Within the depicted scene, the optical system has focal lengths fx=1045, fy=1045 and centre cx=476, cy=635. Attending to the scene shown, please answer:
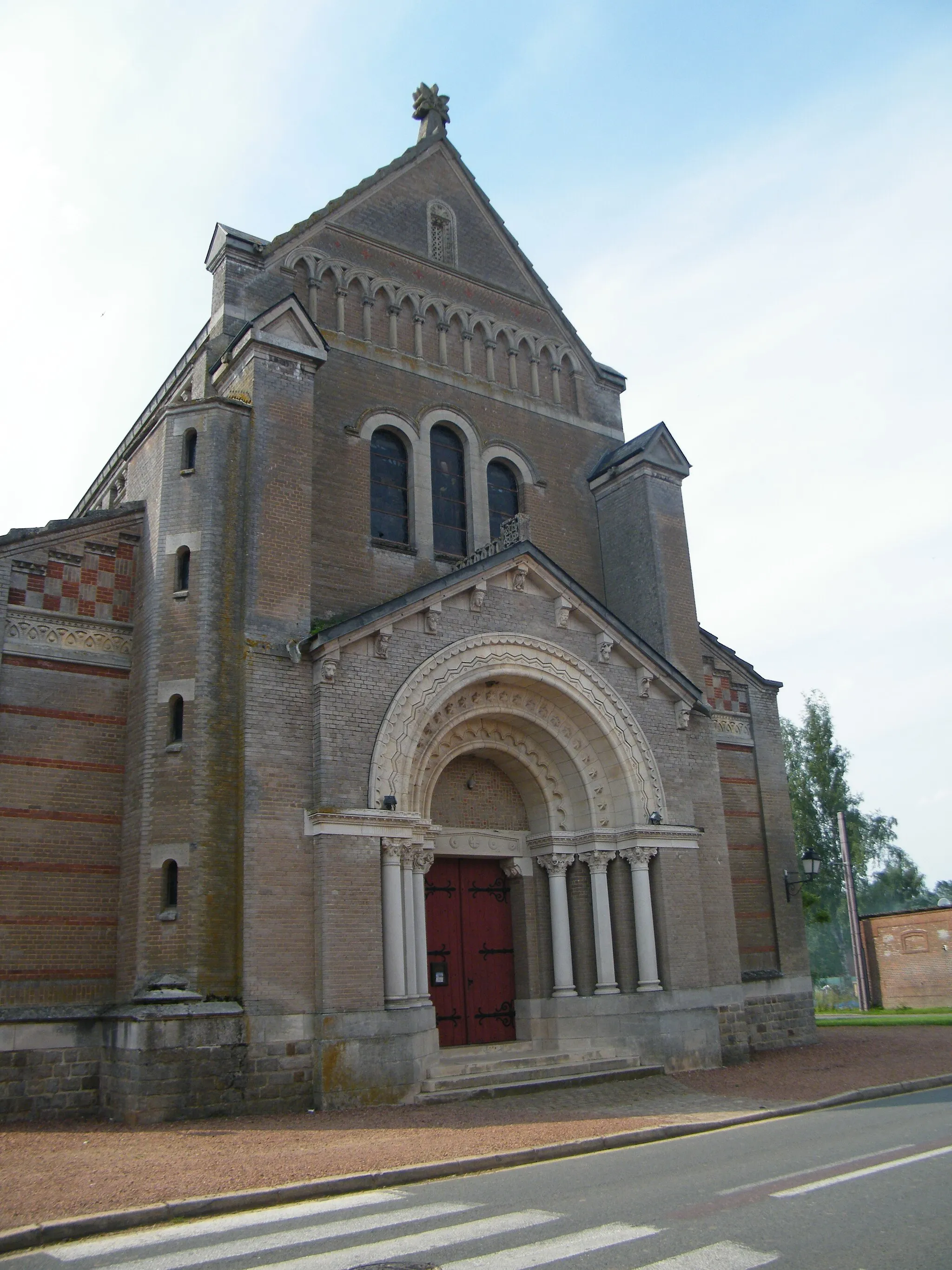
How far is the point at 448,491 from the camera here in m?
19.6

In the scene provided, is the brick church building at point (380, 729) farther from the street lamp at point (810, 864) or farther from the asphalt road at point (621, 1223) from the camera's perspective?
the asphalt road at point (621, 1223)

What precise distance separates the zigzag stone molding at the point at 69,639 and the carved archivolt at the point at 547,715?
14.1ft

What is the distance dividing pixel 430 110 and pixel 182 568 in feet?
44.6

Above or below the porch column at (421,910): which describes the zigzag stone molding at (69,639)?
above

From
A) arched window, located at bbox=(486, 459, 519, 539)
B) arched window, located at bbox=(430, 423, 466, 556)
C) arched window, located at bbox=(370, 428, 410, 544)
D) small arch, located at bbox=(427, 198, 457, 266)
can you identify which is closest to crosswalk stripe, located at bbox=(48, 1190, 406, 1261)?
arched window, located at bbox=(370, 428, 410, 544)

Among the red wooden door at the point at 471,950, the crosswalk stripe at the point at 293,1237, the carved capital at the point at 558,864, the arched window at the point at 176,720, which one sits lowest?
the crosswalk stripe at the point at 293,1237

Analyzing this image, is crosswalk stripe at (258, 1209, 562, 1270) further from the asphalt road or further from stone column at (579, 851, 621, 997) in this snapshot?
stone column at (579, 851, 621, 997)

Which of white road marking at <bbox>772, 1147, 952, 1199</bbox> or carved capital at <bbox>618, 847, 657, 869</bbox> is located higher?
carved capital at <bbox>618, 847, 657, 869</bbox>

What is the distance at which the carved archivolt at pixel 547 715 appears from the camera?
52.2 ft

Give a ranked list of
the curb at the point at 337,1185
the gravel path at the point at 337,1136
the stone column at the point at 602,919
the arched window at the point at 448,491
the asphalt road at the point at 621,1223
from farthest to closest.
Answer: the arched window at the point at 448,491
the stone column at the point at 602,919
the gravel path at the point at 337,1136
the curb at the point at 337,1185
the asphalt road at the point at 621,1223

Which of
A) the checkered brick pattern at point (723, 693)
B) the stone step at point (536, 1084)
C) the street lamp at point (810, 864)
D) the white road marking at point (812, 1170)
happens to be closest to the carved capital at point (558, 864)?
the stone step at point (536, 1084)

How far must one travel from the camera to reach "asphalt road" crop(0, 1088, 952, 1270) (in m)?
6.28

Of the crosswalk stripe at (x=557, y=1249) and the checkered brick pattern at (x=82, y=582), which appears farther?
the checkered brick pattern at (x=82, y=582)

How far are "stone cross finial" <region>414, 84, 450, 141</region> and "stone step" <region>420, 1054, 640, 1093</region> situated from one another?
18.8 m
